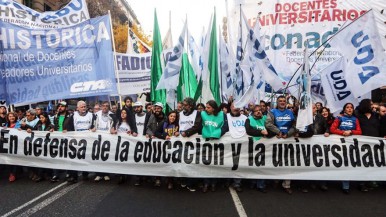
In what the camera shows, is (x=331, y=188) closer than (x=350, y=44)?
Yes

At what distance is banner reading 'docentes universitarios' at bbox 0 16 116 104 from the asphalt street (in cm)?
209

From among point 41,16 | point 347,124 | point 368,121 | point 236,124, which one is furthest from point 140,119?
point 368,121

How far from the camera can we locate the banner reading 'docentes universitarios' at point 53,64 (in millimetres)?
7258

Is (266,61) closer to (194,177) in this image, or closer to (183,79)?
(183,79)

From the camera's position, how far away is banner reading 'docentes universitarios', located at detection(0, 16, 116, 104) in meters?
7.26

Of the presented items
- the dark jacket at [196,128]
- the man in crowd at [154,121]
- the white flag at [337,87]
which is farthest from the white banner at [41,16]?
the white flag at [337,87]

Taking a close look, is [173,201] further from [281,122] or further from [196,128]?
[281,122]

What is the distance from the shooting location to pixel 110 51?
302 inches

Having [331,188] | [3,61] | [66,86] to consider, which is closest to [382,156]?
[331,188]

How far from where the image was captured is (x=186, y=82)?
798cm

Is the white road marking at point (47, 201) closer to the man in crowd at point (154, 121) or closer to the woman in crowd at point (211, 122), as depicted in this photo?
the man in crowd at point (154, 121)

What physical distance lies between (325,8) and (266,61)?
13.3 ft

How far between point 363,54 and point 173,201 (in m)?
4.80

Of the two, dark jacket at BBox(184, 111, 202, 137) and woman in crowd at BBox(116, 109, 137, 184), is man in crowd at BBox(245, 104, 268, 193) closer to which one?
dark jacket at BBox(184, 111, 202, 137)
